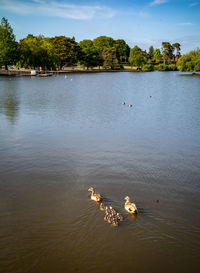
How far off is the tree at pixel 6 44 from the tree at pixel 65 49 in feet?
142

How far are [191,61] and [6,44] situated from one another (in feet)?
272

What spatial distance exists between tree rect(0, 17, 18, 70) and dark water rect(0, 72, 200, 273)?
88.4 meters

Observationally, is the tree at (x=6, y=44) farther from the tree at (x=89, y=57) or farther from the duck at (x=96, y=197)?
the duck at (x=96, y=197)

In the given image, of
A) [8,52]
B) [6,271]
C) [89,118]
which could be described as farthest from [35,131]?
[8,52]

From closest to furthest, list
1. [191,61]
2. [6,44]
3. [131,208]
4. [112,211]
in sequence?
1. [112,211]
2. [131,208]
3. [6,44]
4. [191,61]

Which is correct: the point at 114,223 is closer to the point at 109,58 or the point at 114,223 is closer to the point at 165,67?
the point at 109,58

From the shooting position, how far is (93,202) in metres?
11.3

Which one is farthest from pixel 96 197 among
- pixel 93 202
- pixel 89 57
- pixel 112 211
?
pixel 89 57

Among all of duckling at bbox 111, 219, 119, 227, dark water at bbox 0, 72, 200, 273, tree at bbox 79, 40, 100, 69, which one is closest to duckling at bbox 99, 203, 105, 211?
dark water at bbox 0, 72, 200, 273

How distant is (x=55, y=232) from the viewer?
9.51 meters

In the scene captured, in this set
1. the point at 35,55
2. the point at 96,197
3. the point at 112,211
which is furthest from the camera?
the point at 35,55

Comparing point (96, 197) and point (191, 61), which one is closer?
point (96, 197)

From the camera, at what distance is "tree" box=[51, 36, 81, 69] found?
475 feet

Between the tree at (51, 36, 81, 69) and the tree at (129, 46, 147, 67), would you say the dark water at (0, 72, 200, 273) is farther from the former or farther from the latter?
the tree at (129, 46, 147, 67)
